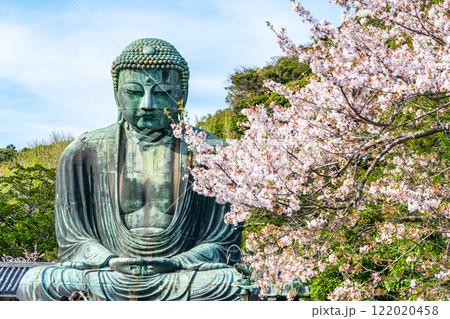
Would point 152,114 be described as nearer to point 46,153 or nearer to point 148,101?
point 148,101

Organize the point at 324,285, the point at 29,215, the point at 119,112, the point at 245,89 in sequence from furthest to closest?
the point at 245,89, the point at 29,215, the point at 324,285, the point at 119,112

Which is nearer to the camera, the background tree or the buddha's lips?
the buddha's lips

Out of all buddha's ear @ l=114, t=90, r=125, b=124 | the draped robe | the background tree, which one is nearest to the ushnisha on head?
buddha's ear @ l=114, t=90, r=125, b=124

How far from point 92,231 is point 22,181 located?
620 inches

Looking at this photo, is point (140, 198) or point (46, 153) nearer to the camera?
point (140, 198)

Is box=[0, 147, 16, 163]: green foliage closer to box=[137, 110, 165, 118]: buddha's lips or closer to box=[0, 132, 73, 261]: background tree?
box=[0, 132, 73, 261]: background tree

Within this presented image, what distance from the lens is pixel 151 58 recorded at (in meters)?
8.80

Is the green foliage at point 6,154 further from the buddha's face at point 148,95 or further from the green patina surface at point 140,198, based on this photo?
the buddha's face at point 148,95

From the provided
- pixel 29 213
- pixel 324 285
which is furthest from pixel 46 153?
pixel 324 285

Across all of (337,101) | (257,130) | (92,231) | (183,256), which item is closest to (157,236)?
(183,256)

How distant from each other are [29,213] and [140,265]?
15497mm

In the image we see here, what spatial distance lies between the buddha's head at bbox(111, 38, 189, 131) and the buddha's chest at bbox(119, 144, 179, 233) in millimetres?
437

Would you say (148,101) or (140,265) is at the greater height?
(148,101)

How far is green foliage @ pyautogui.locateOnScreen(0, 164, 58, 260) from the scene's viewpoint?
2073 cm
